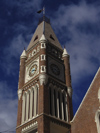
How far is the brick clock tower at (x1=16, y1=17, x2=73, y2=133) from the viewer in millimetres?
26938

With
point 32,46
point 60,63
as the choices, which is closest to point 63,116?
point 60,63

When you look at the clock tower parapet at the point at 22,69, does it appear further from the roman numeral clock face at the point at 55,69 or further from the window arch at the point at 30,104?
the roman numeral clock face at the point at 55,69

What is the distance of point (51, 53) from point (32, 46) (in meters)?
3.88

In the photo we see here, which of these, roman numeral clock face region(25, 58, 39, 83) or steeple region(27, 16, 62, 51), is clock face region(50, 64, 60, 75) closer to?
roman numeral clock face region(25, 58, 39, 83)

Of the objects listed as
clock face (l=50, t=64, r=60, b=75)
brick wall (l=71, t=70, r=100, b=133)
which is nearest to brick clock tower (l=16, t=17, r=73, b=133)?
clock face (l=50, t=64, r=60, b=75)

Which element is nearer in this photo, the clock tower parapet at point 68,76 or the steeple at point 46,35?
the clock tower parapet at point 68,76

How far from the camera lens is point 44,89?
28438 mm

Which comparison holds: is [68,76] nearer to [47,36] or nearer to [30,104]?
[30,104]

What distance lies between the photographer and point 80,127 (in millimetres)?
24156

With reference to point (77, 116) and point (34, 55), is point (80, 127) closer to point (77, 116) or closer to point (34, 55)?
point (77, 116)

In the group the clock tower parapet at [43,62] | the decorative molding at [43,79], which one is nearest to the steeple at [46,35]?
the clock tower parapet at [43,62]

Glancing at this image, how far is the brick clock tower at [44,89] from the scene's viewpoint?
1061 inches

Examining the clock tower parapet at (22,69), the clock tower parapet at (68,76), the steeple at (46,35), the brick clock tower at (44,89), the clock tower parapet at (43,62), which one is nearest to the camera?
the brick clock tower at (44,89)

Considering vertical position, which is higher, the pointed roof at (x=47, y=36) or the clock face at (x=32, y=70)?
the pointed roof at (x=47, y=36)
